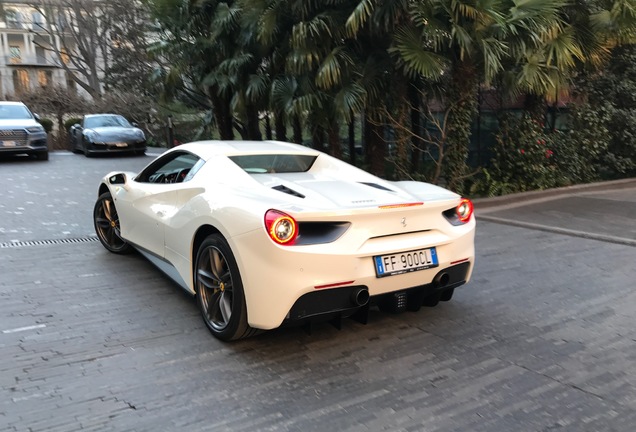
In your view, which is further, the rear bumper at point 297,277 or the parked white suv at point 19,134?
the parked white suv at point 19,134

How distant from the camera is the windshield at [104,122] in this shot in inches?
736

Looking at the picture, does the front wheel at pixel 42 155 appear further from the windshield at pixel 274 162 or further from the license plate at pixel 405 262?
the license plate at pixel 405 262

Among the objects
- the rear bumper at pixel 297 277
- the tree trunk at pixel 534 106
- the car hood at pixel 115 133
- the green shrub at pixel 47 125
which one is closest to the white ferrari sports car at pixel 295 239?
the rear bumper at pixel 297 277

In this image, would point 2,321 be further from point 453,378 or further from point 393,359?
point 453,378

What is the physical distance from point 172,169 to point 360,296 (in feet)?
8.04

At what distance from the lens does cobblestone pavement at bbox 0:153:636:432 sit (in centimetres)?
293

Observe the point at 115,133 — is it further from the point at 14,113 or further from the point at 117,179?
the point at 117,179

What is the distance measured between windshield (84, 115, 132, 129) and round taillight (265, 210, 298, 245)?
17014 mm

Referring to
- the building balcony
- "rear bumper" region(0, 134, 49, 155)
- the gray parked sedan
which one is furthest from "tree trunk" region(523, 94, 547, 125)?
the building balcony

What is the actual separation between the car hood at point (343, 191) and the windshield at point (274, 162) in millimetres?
168

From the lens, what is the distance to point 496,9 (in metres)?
8.34

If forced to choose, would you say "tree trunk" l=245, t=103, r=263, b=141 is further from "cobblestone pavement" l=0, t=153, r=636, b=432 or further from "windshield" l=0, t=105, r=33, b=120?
"cobblestone pavement" l=0, t=153, r=636, b=432

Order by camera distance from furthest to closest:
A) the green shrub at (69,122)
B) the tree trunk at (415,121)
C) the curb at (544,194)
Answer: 1. the green shrub at (69,122)
2. the tree trunk at (415,121)
3. the curb at (544,194)

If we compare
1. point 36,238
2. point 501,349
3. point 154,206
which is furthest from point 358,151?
point 501,349
